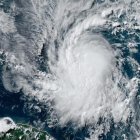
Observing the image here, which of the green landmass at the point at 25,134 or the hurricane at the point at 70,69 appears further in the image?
the hurricane at the point at 70,69

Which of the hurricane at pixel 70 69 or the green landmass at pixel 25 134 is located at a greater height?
the hurricane at pixel 70 69

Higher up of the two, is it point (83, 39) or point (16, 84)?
point (83, 39)

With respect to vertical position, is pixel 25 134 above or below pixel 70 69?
below

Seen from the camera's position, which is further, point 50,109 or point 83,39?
point 83,39

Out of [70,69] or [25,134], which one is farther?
[70,69]

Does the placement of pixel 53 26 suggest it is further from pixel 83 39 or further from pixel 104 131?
pixel 104 131

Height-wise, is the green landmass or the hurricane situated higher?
the hurricane

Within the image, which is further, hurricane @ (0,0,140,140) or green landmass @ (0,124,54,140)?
hurricane @ (0,0,140,140)

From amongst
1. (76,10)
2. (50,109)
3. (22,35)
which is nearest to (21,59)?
(22,35)
